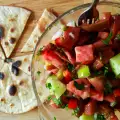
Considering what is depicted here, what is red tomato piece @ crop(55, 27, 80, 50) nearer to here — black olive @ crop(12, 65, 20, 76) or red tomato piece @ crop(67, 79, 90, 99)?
red tomato piece @ crop(67, 79, 90, 99)

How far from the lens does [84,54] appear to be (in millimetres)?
1569

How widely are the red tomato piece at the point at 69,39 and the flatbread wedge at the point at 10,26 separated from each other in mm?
653

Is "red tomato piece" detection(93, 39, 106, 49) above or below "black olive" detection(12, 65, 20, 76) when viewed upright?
above

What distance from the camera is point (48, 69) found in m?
1.73

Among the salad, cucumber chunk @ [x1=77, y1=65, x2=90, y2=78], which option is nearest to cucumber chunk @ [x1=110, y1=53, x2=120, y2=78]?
the salad

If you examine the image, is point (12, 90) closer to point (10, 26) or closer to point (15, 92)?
point (15, 92)

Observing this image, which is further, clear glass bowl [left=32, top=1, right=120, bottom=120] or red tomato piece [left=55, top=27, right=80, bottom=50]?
clear glass bowl [left=32, top=1, right=120, bottom=120]

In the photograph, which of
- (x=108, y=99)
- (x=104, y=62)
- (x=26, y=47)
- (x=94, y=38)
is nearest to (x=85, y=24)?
(x=94, y=38)

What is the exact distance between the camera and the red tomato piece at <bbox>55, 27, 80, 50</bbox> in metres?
1.62

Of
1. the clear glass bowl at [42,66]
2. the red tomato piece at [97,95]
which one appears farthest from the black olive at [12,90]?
the red tomato piece at [97,95]

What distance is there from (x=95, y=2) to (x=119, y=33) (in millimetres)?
205

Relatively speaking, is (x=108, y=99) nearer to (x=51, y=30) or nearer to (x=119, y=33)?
(x=119, y=33)

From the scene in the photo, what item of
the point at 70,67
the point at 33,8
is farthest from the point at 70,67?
the point at 33,8

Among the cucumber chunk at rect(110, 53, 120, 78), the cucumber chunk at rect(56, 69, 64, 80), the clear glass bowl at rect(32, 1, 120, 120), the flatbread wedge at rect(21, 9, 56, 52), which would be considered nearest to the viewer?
the cucumber chunk at rect(110, 53, 120, 78)
